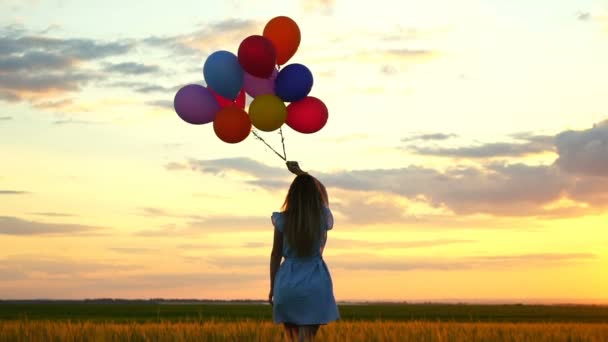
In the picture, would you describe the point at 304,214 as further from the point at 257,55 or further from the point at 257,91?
the point at 257,91

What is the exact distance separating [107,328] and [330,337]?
401 centimetres

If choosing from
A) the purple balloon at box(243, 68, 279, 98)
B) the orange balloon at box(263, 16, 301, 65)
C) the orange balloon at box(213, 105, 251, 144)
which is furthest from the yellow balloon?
the orange balloon at box(263, 16, 301, 65)

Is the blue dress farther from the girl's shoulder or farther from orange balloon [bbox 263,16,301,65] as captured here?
orange balloon [bbox 263,16,301,65]

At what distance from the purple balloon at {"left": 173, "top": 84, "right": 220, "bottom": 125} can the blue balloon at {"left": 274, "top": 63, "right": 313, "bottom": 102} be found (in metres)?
0.83

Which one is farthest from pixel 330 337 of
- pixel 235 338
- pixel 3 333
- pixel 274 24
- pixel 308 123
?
pixel 3 333

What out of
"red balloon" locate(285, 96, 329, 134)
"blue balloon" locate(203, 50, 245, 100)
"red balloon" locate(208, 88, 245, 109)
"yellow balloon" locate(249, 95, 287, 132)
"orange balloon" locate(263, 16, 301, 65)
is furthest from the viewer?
"orange balloon" locate(263, 16, 301, 65)

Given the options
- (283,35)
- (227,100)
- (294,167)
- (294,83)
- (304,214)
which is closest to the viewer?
(304,214)

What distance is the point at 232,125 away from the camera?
31.8 ft

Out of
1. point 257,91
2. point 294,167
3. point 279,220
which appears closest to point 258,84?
point 257,91

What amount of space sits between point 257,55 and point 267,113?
699 millimetres

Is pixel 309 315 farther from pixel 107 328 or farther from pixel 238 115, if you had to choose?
pixel 107 328

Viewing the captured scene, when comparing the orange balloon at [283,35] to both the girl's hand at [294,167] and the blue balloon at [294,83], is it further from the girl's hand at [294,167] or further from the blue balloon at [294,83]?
the girl's hand at [294,167]

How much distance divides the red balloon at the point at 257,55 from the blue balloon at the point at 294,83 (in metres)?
0.27

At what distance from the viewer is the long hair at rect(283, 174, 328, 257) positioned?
7.30 metres
